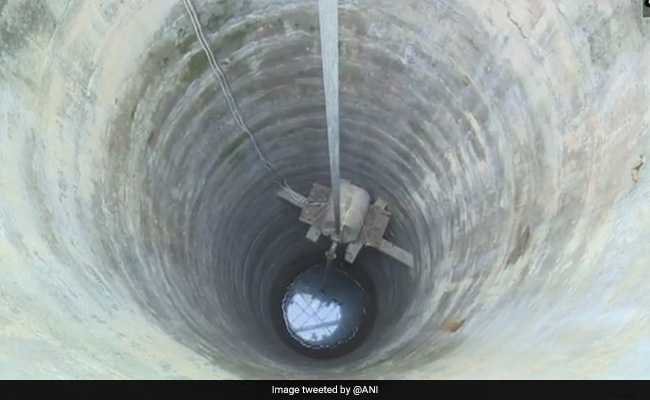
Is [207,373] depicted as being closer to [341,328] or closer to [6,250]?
[6,250]

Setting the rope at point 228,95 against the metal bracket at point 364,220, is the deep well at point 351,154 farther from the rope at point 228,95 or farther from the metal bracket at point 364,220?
the metal bracket at point 364,220

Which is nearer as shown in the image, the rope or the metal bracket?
the rope

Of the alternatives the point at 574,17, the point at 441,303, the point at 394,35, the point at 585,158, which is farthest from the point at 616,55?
the point at 441,303

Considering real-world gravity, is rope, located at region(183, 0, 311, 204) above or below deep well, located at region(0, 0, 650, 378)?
above

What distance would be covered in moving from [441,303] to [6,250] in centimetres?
283

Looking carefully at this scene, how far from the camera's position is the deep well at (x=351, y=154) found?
2732 mm

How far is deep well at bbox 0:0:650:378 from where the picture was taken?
8.96 ft

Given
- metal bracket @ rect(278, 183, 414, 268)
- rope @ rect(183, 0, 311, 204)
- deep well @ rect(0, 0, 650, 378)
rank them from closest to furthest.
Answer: deep well @ rect(0, 0, 650, 378)
rope @ rect(183, 0, 311, 204)
metal bracket @ rect(278, 183, 414, 268)

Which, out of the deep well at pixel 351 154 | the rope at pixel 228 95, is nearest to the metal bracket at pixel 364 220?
the rope at pixel 228 95

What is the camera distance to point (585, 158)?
10.5ft

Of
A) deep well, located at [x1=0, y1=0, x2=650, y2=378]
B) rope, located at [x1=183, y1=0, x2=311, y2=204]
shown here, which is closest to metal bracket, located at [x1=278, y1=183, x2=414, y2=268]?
rope, located at [x1=183, y1=0, x2=311, y2=204]

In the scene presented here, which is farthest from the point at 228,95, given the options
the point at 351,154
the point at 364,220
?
the point at 364,220

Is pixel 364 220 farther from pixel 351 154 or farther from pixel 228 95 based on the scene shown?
pixel 228 95

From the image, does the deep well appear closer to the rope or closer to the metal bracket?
the rope
